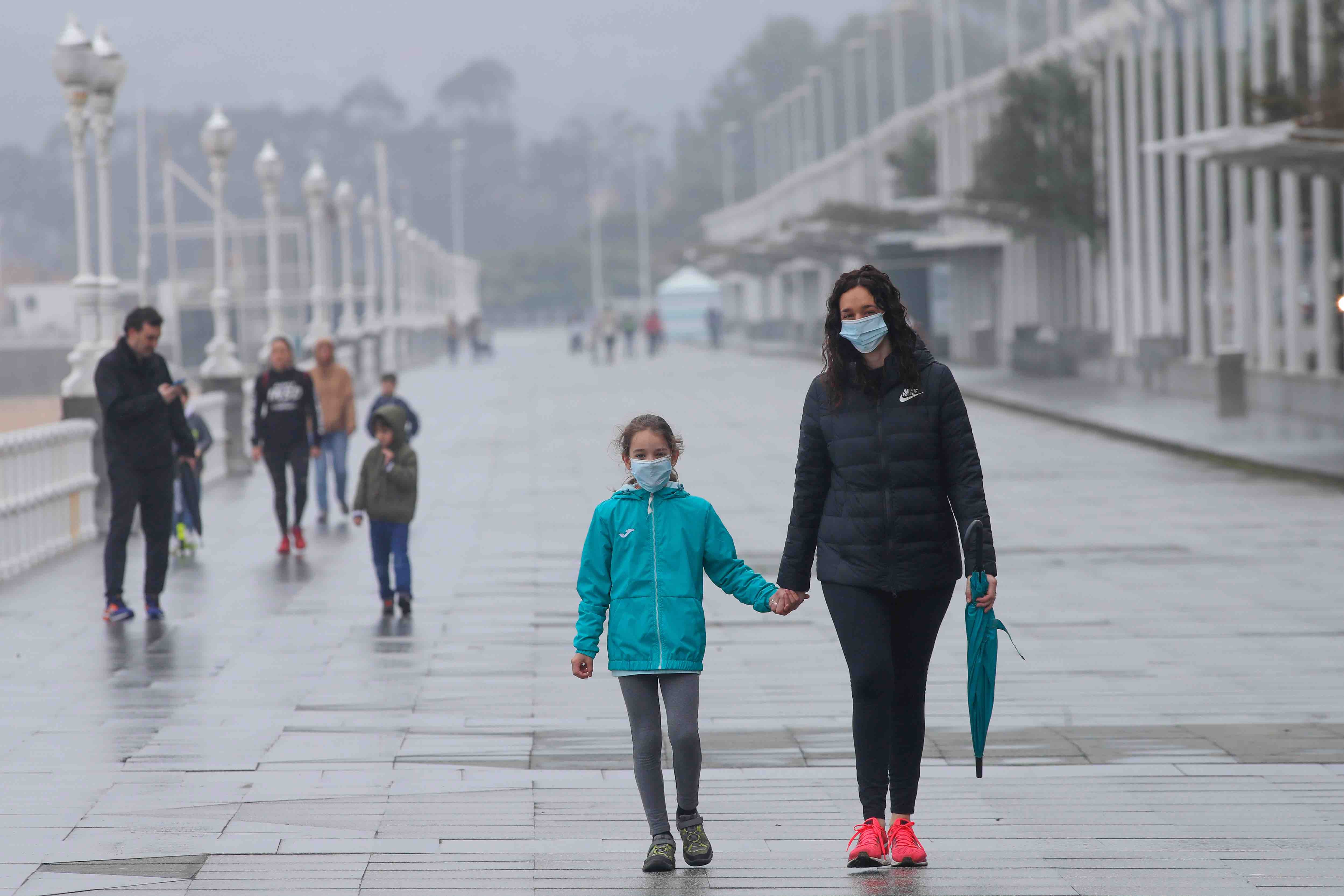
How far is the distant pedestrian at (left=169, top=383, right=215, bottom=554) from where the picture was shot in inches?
534

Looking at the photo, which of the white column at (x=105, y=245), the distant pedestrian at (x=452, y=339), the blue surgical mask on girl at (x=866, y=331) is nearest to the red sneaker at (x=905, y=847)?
the blue surgical mask on girl at (x=866, y=331)

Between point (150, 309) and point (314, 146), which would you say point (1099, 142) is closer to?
point (150, 309)

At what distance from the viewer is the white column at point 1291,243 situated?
28.8 meters

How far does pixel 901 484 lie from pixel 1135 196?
108 ft

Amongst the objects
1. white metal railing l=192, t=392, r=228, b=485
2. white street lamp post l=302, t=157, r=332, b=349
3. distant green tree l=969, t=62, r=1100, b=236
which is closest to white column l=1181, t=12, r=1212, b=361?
distant green tree l=969, t=62, r=1100, b=236

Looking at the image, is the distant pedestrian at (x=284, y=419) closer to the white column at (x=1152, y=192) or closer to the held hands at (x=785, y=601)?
the held hands at (x=785, y=601)

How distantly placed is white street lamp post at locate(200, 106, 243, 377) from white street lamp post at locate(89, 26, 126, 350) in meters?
4.44

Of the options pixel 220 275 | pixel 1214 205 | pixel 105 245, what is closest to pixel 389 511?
pixel 105 245

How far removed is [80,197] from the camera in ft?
53.9

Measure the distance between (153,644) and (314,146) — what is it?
18339 cm

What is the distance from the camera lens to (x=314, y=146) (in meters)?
188

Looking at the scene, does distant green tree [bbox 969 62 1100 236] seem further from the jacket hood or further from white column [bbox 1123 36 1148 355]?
the jacket hood

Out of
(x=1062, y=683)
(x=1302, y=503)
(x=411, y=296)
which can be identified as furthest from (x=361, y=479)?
(x=411, y=296)

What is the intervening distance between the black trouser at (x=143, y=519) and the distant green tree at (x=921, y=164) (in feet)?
153
